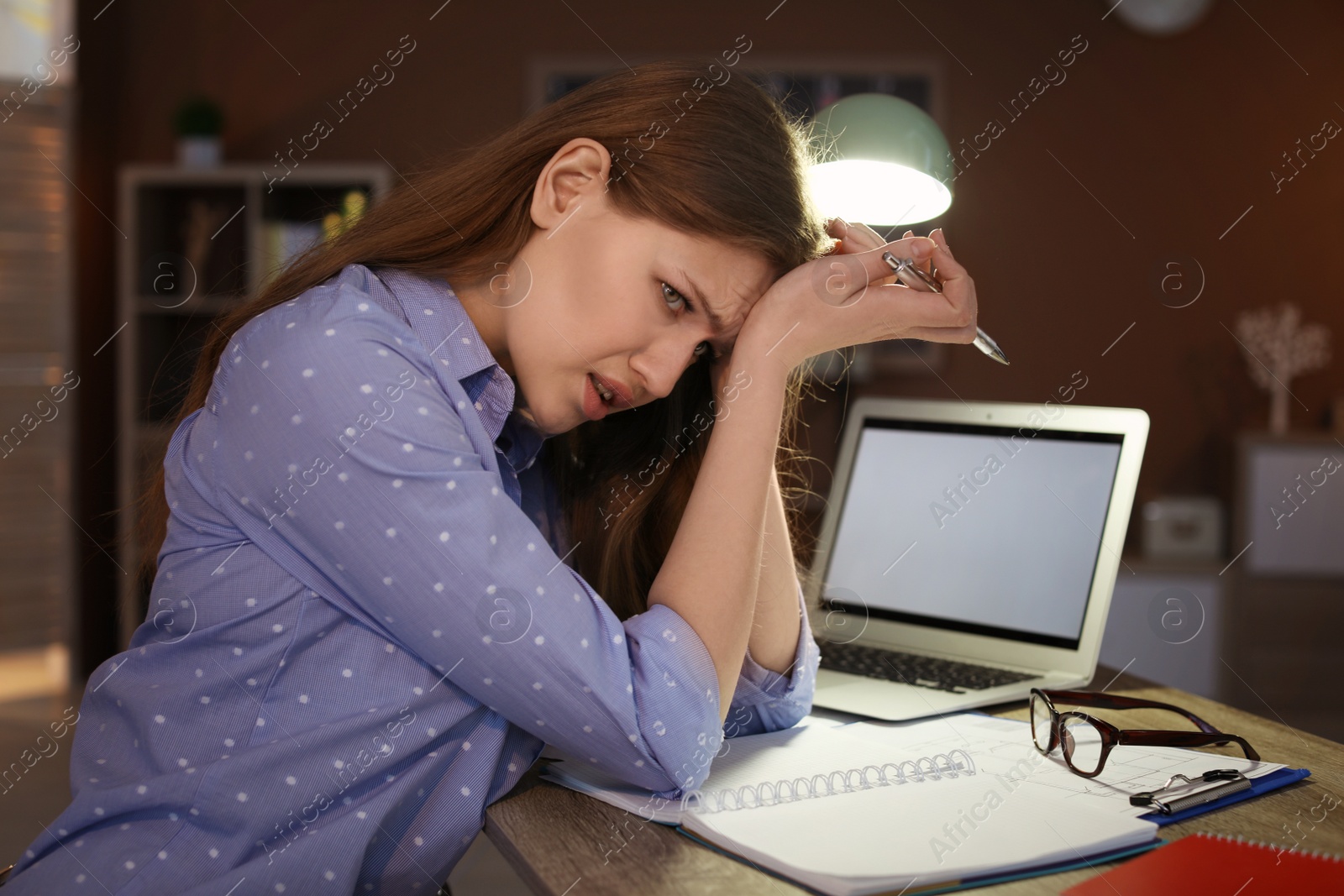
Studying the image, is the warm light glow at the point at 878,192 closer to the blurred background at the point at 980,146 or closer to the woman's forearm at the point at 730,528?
the woman's forearm at the point at 730,528

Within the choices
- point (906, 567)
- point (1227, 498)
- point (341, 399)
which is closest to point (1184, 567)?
point (1227, 498)

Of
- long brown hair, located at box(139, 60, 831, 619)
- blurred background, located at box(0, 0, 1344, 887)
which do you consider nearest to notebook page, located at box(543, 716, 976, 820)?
long brown hair, located at box(139, 60, 831, 619)

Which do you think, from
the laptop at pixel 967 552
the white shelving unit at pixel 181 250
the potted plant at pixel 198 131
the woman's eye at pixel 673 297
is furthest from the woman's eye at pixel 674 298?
the potted plant at pixel 198 131

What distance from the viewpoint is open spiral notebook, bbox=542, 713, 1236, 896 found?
2.25 ft

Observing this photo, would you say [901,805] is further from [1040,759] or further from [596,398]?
[596,398]

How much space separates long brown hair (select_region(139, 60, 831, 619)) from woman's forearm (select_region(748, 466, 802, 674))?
0.45 feet

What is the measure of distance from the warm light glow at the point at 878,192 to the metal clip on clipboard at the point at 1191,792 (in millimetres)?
816

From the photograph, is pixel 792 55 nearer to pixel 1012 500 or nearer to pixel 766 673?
pixel 1012 500

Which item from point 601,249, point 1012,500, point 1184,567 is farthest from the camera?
point 1184,567

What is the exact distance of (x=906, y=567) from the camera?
1.38 metres

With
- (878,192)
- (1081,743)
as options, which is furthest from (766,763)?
(878,192)

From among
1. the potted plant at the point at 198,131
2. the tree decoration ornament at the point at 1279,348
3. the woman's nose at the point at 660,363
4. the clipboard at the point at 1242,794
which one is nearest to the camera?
the clipboard at the point at 1242,794

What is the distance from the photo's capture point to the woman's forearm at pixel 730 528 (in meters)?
0.90

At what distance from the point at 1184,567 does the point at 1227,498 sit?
73 centimetres
